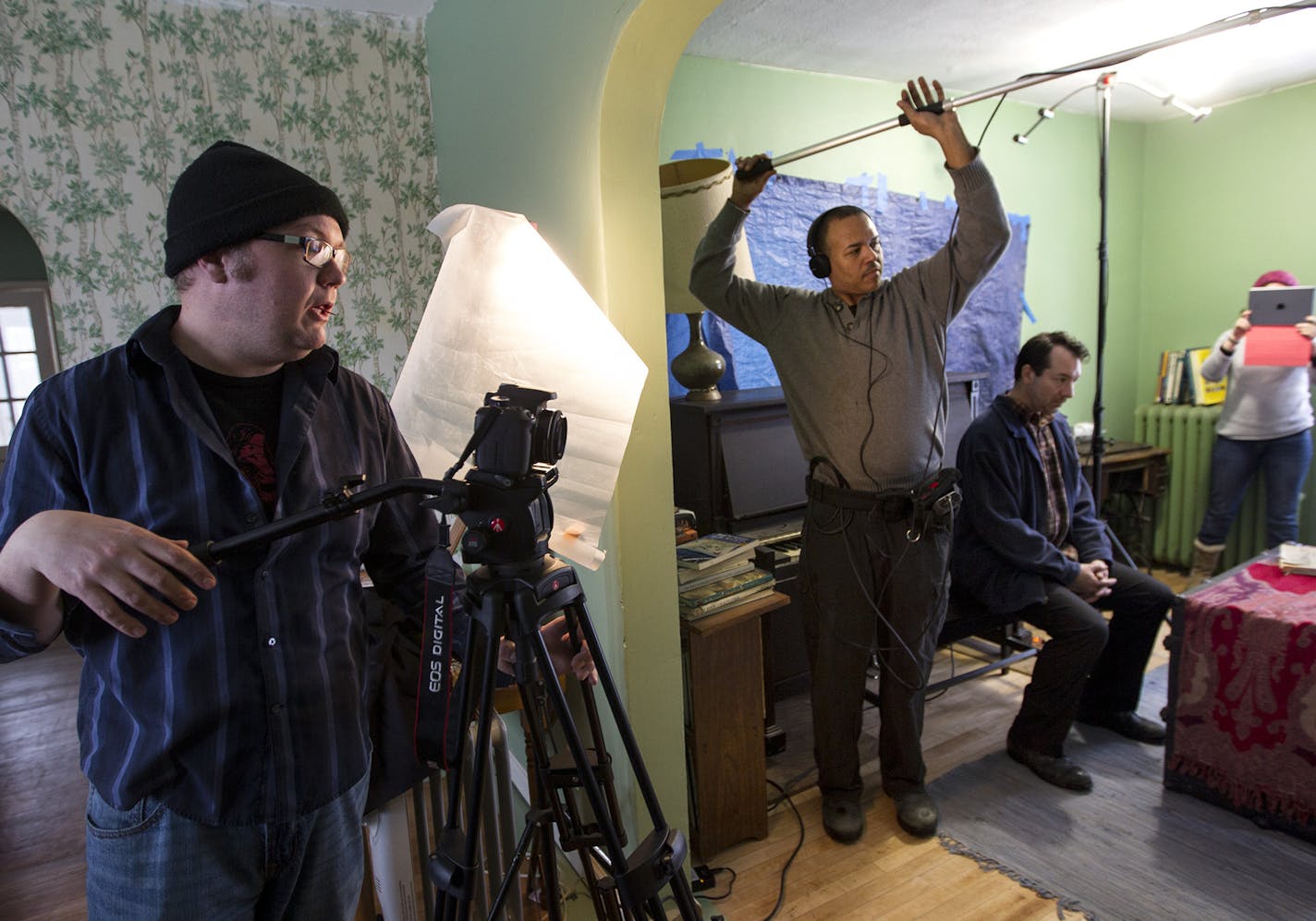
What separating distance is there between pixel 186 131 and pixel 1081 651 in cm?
307

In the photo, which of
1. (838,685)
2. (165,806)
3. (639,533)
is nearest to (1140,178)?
(838,685)

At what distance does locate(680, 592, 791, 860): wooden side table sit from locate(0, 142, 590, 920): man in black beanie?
1.12m

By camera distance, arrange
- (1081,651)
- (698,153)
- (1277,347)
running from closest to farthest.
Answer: (1081,651) → (698,153) → (1277,347)

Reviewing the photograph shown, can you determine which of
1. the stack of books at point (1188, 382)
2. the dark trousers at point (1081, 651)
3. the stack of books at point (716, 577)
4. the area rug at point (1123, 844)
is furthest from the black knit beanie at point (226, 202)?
the stack of books at point (1188, 382)

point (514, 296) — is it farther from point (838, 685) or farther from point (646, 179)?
point (838, 685)

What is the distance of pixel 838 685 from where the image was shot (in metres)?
2.06

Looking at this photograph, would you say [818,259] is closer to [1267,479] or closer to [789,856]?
[789,856]

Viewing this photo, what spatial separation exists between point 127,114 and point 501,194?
1.11 meters

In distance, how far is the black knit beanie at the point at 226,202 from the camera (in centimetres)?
85

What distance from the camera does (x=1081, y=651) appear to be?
7.64 feet

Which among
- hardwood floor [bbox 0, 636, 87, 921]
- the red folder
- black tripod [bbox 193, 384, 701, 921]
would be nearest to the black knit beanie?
black tripod [bbox 193, 384, 701, 921]

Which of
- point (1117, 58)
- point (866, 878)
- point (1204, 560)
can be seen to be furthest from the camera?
point (1204, 560)

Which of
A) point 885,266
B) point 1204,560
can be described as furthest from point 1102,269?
point 1204,560

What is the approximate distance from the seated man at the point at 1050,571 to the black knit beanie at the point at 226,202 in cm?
216
